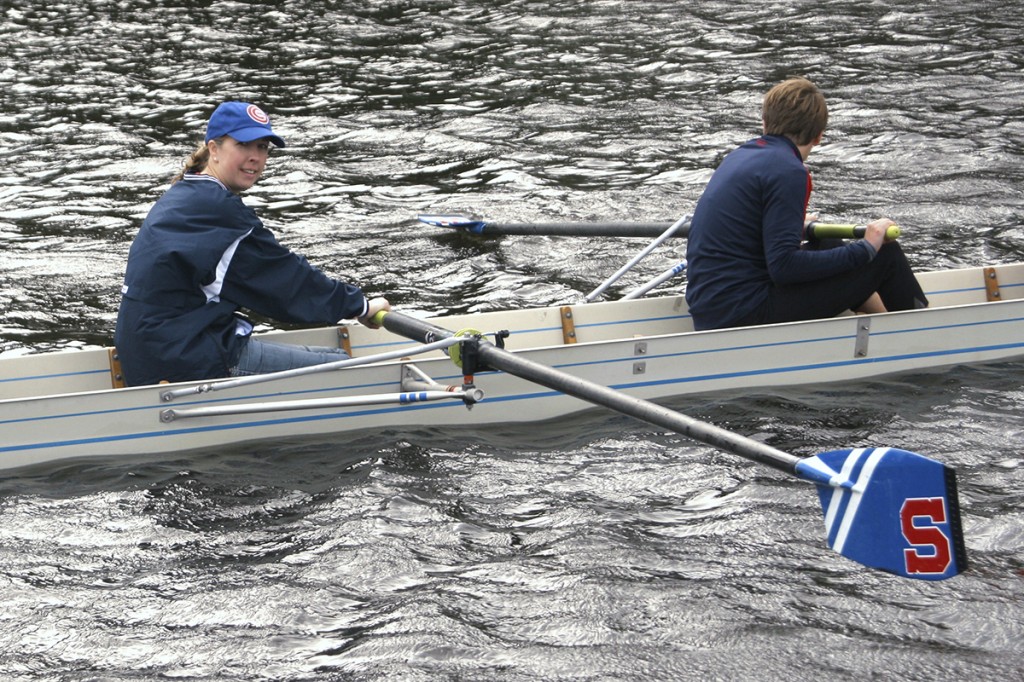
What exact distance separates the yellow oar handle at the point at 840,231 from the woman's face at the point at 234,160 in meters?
3.39

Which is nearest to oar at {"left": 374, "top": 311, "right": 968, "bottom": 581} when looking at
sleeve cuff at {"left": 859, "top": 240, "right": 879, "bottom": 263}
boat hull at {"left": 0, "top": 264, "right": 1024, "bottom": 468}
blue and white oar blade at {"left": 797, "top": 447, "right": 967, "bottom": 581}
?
blue and white oar blade at {"left": 797, "top": 447, "right": 967, "bottom": 581}

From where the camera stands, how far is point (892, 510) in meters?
5.71

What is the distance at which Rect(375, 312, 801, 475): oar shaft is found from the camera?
5.97m

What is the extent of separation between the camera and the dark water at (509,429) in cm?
552

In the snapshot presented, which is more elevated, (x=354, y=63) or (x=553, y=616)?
(x=354, y=63)

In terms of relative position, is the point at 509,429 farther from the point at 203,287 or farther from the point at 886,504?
the point at 886,504

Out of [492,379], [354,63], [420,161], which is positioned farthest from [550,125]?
[492,379]

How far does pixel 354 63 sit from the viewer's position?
1889cm

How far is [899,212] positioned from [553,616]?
7.76 m

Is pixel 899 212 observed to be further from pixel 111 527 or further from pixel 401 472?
pixel 111 527

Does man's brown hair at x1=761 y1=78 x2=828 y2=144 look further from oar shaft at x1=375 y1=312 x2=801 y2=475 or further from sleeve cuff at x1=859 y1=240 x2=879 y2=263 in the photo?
oar shaft at x1=375 y1=312 x2=801 y2=475

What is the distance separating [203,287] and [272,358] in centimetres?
61

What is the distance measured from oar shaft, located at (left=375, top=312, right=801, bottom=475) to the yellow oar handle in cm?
194

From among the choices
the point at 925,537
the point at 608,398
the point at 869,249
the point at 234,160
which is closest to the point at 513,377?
the point at 608,398
